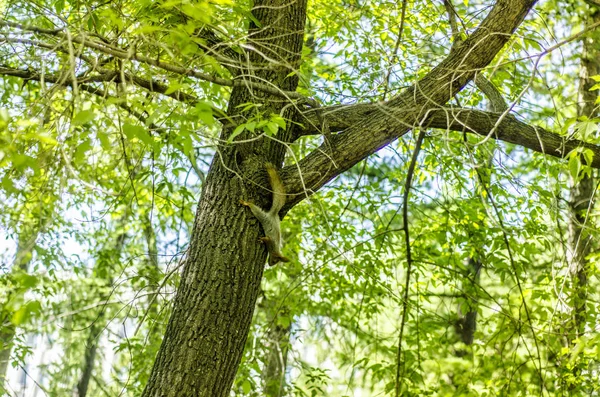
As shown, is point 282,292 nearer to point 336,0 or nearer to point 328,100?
point 328,100

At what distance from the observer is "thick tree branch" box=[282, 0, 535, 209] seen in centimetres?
353

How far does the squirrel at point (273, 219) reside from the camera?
3.41 m

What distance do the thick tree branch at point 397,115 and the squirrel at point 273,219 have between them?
0.07m

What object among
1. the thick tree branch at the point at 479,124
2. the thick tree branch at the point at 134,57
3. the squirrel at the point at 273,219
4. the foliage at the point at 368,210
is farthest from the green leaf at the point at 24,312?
the thick tree branch at the point at 479,124

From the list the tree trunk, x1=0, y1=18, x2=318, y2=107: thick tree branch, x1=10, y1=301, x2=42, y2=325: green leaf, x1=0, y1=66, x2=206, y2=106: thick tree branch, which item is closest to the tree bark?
the tree trunk

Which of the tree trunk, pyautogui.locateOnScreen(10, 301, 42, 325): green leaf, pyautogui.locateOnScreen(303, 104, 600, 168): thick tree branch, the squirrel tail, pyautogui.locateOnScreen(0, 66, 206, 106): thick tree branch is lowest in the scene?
pyautogui.locateOnScreen(10, 301, 42, 325): green leaf

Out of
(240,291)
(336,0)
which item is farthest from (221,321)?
(336,0)

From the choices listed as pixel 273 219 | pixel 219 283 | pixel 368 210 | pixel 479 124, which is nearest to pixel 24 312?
pixel 219 283

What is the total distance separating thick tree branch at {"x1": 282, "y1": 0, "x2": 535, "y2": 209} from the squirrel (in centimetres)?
7

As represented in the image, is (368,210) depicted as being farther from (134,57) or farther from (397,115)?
(134,57)

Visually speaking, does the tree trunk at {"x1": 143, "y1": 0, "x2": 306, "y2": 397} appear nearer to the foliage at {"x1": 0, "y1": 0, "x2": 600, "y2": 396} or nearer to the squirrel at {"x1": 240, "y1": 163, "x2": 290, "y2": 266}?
the squirrel at {"x1": 240, "y1": 163, "x2": 290, "y2": 266}

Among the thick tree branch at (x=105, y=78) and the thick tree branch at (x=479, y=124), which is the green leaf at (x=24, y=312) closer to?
the thick tree branch at (x=105, y=78)

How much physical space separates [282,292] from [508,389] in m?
2.70

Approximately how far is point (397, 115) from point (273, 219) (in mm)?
823
